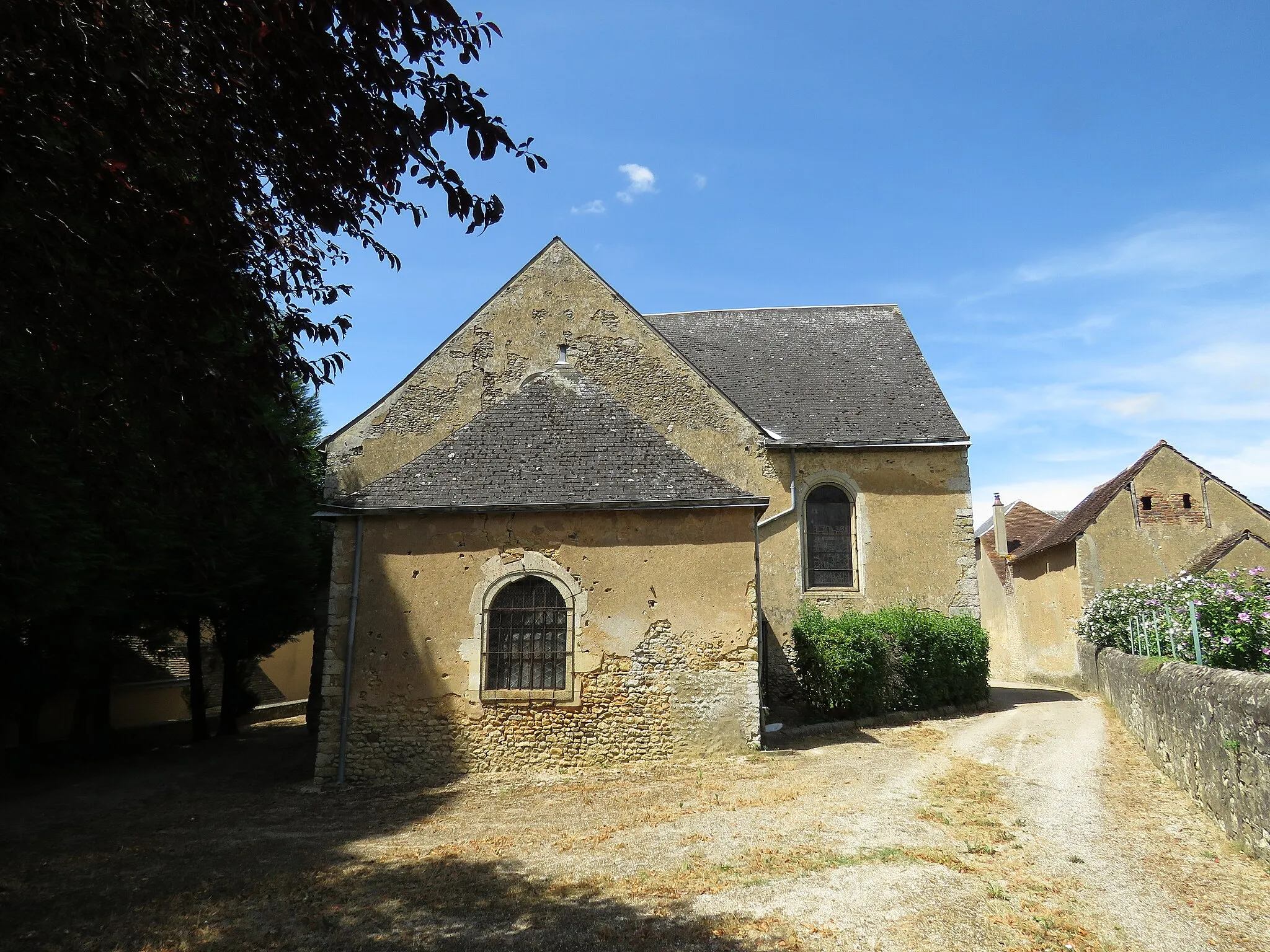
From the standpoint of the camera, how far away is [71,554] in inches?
367

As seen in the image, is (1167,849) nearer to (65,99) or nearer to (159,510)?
(65,99)

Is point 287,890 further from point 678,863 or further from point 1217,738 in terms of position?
point 1217,738

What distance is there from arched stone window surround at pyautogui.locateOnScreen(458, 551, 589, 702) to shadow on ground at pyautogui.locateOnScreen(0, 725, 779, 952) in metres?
1.44

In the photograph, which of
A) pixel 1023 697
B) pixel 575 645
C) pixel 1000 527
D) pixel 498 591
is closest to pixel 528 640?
pixel 575 645

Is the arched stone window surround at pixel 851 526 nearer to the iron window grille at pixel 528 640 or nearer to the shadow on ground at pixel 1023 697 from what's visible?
the shadow on ground at pixel 1023 697

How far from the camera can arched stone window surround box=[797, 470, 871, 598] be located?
1577cm

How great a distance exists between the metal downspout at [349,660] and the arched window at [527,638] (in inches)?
70.7

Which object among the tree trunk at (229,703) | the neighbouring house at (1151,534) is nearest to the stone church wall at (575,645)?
the tree trunk at (229,703)

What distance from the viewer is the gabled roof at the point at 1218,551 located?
60.4 feet

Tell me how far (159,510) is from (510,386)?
544 cm

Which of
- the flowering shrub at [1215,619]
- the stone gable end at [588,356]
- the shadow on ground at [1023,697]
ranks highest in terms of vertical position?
the stone gable end at [588,356]

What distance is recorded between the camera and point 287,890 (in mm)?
6203

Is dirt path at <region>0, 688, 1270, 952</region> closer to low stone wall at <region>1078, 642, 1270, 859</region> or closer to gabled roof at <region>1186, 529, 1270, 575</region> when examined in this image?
low stone wall at <region>1078, 642, 1270, 859</region>

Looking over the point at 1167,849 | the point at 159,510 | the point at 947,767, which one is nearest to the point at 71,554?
the point at 159,510
